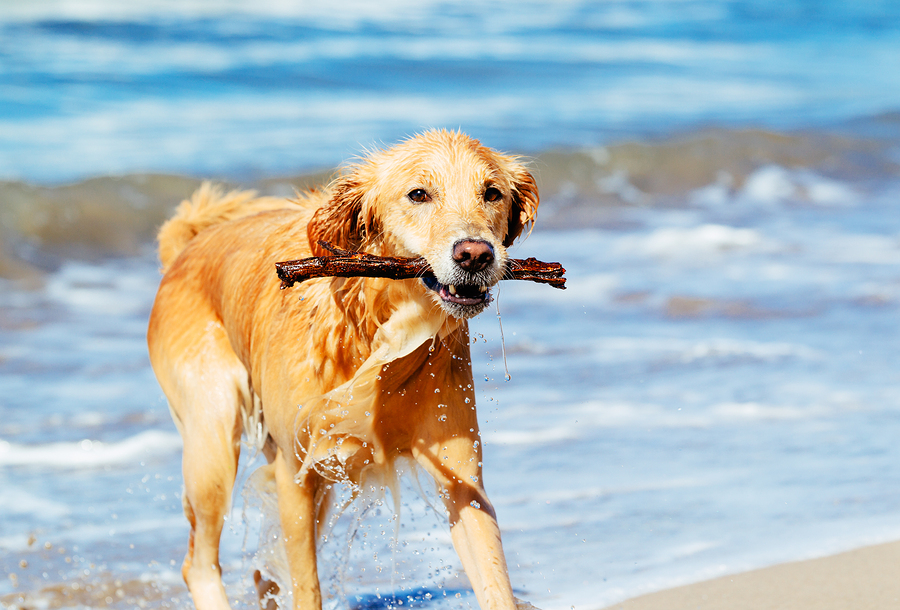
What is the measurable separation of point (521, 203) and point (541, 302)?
5218 mm

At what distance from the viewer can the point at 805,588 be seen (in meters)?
3.98

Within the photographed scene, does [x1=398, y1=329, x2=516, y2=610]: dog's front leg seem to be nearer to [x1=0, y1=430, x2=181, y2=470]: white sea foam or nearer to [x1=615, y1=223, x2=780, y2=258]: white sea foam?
[x1=0, y1=430, x2=181, y2=470]: white sea foam

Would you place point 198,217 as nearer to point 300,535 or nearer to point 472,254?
point 300,535

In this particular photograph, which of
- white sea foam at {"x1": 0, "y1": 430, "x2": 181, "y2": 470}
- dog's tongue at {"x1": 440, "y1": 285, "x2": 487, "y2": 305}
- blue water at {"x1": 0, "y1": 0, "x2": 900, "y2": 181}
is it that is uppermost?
blue water at {"x1": 0, "y1": 0, "x2": 900, "y2": 181}

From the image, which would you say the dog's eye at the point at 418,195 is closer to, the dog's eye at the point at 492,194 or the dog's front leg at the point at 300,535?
the dog's eye at the point at 492,194

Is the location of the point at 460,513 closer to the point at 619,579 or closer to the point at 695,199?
the point at 619,579

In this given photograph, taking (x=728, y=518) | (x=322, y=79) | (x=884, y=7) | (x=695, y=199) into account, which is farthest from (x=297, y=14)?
(x=728, y=518)

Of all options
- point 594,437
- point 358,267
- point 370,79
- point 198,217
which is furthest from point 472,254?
point 370,79

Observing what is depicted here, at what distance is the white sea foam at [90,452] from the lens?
5.66m

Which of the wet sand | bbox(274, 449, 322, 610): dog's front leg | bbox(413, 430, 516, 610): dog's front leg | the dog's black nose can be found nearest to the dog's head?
the dog's black nose

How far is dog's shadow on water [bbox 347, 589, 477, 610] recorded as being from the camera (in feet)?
14.2

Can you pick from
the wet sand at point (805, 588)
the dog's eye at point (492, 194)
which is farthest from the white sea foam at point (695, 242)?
the dog's eye at point (492, 194)

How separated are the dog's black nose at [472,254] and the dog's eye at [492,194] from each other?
334mm

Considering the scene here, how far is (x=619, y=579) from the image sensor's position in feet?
13.9
